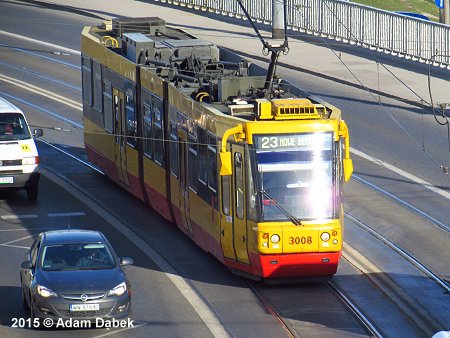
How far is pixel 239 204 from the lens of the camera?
21922mm

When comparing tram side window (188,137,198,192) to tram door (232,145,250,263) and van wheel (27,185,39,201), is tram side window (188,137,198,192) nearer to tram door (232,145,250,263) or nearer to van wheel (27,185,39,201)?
tram door (232,145,250,263)

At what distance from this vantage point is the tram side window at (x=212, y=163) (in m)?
22.7

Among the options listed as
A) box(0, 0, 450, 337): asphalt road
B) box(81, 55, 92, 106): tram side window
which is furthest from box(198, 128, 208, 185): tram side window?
box(81, 55, 92, 106): tram side window

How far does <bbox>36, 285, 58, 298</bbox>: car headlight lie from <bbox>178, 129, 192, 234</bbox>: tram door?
5563 millimetres

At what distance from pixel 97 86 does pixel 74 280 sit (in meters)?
12.1

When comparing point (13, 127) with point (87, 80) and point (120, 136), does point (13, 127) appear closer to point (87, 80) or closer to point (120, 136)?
point (120, 136)

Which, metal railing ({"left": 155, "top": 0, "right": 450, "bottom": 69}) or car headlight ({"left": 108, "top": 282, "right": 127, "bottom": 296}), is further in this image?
metal railing ({"left": 155, "top": 0, "right": 450, "bottom": 69})

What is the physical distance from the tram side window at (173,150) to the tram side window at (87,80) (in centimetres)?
671

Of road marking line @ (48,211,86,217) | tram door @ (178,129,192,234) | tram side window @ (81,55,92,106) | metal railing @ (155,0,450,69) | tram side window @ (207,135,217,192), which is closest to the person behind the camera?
tram side window @ (207,135,217,192)

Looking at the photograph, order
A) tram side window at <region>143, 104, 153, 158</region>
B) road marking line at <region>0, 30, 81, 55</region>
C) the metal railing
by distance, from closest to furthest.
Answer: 1. tram side window at <region>143, 104, 153, 158</region>
2. the metal railing
3. road marking line at <region>0, 30, 81, 55</region>

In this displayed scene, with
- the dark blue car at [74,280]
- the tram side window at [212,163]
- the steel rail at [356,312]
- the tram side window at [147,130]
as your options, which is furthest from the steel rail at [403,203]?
the dark blue car at [74,280]

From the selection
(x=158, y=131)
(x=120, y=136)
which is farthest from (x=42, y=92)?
(x=158, y=131)

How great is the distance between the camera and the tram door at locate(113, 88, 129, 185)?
29.2 m

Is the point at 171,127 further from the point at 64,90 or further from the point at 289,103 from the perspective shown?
the point at 64,90
